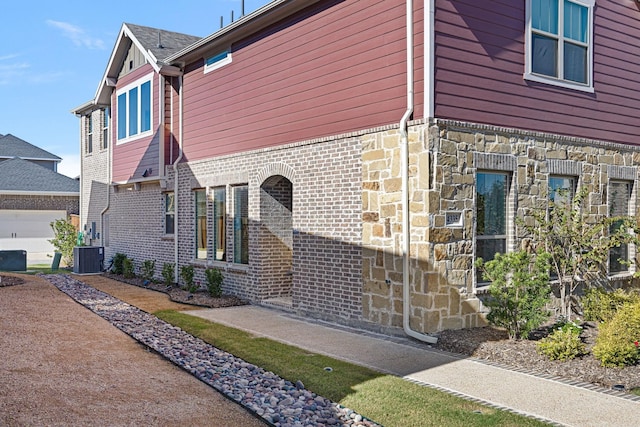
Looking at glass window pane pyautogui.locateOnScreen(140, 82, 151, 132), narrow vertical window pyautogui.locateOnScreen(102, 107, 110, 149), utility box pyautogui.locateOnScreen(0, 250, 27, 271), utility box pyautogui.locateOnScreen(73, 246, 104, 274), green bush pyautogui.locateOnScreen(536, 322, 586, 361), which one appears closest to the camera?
green bush pyautogui.locateOnScreen(536, 322, 586, 361)

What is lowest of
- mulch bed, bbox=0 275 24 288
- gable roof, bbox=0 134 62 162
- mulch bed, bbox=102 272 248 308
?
mulch bed, bbox=0 275 24 288

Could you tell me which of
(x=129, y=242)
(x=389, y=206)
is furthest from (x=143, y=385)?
(x=129, y=242)

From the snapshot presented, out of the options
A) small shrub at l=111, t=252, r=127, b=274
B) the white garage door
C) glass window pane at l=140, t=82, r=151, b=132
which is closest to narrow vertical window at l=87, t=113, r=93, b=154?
small shrub at l=111, t=252, r=127, b=274

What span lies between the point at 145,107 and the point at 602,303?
12.9 metres

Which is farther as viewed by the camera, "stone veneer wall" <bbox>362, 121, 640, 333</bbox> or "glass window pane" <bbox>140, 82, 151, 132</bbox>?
"glass window pane" <bbox>140, 82, 151, 132</bbox>

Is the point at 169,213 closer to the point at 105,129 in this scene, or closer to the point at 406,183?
the point at 105,129

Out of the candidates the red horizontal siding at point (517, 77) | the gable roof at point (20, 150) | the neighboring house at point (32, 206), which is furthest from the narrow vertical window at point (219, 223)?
the gable roof at point (20, 150)

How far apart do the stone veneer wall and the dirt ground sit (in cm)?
349

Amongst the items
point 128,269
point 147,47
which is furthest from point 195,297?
point 147,47

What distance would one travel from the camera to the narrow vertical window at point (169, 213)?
16266 millimetres

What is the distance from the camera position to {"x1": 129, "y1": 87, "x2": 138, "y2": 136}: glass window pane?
1767cm

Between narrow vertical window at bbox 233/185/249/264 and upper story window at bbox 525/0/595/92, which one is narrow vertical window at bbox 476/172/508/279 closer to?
upper story window at bbox 525/0/595/92

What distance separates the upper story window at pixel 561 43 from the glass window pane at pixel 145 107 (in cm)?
1067

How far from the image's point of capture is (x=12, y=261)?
844 inches
